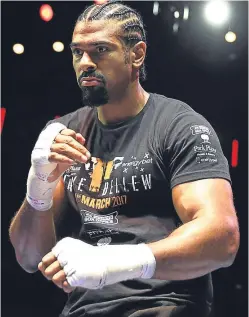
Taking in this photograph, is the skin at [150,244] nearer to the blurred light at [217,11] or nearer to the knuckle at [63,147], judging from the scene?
the knuckle at [63,147]

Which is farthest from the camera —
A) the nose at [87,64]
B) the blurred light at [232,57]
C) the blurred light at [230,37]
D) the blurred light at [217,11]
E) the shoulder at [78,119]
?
the blurred light at [232,57]

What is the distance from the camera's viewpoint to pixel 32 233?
5.13 ft

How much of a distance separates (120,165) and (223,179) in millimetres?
253

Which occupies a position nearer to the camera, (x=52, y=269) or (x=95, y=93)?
(x=52, y=269)

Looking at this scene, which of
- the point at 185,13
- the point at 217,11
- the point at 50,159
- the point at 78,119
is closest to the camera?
the point at 50,159

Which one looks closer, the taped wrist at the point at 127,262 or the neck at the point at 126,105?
the taped wrist at the point at 127,262

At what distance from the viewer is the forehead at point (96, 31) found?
4.96 feet

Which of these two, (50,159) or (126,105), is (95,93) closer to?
(126,105)

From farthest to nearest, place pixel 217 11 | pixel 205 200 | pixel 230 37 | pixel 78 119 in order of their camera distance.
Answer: pixel 230 37 < pixel 217 11 < pixel 78 119 < pixel 205 200

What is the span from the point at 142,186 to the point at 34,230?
0.31 metres

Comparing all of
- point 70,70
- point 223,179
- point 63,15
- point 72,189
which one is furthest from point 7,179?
point 223,179

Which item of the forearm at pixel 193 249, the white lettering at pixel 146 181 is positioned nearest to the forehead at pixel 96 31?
the white lettering at pixel 146 181

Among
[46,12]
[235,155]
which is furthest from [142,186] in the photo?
[235,155]

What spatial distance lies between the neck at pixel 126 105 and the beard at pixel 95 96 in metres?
0.04
